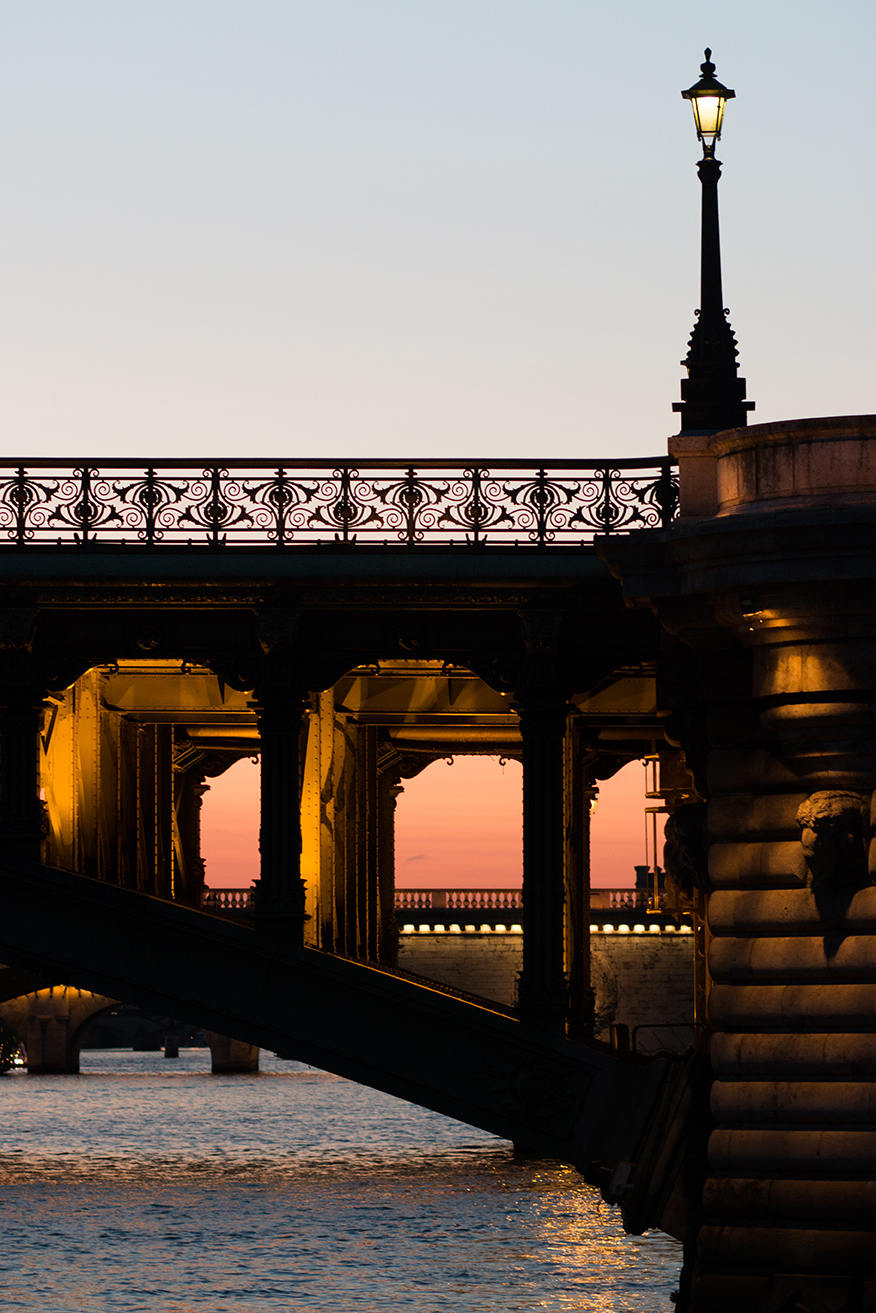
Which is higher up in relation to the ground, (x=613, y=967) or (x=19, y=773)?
(x=19, y=773)

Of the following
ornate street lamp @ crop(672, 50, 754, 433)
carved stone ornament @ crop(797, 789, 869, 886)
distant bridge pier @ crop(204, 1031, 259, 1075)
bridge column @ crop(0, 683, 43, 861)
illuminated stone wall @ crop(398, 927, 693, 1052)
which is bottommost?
distant bridge pier @ crop(204, 1031, 259, 1075)

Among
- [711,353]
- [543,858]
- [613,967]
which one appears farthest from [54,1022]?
[711,353]

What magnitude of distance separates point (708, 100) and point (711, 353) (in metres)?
1.88

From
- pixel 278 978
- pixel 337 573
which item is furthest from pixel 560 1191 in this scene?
pixel 337 573

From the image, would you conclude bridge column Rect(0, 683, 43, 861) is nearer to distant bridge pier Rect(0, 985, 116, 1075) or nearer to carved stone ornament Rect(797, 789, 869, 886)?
carved stone ornament Rect(797, 789, 869, 886)

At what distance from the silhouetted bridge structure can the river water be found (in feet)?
6.79

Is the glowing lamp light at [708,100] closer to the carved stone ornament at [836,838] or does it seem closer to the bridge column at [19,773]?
the carved stone ornament at [836,838]

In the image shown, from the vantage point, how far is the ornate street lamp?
20.7 m

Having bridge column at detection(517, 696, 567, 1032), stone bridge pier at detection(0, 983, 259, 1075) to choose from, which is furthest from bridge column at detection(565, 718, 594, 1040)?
stone bridge pier at detection(0, 983, 259, 1075)

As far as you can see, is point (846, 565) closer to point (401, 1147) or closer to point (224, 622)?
point (224, 622)

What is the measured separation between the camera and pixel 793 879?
19000mm

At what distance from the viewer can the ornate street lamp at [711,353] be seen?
20734 mm

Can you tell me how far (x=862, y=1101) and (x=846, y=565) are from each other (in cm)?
359

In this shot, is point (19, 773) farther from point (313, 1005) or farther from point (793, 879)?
point (793, 879)
